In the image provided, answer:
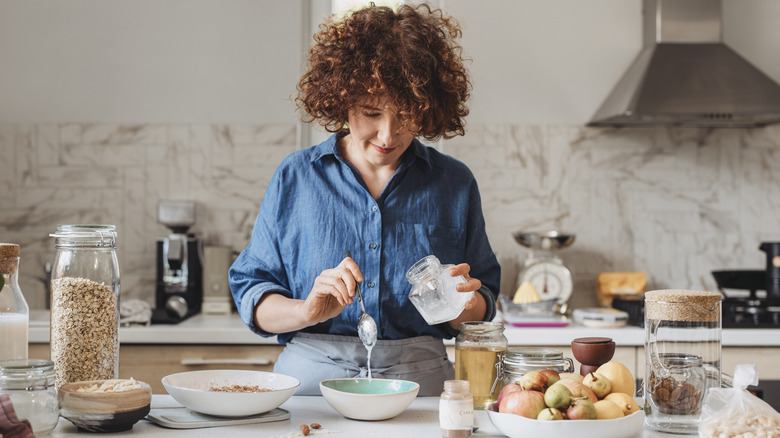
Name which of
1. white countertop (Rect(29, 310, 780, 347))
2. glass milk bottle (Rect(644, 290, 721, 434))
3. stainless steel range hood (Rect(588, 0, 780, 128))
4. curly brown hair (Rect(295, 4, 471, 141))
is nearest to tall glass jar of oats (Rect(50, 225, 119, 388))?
curly brown hair (Rect(295, 4, 471, 141))

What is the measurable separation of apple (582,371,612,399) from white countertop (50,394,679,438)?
Answer: 0.09 meters

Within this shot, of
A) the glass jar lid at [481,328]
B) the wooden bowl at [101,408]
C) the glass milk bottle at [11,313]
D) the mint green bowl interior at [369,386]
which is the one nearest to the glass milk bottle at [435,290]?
the glass jar lid at [481,328]

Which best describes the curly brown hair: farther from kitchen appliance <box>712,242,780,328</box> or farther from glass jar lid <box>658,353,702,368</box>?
kitchen appliance <box>712,242,780,328</box>

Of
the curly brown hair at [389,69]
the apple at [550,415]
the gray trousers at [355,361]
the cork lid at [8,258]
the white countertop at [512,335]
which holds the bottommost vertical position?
the white countertop at [512,335]

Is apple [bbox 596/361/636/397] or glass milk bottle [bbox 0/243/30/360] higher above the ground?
glass milk bottle [bbox 0/243/30/360]

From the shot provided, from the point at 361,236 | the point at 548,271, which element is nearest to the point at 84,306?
the point at 361,236

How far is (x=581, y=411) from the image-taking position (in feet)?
3.90

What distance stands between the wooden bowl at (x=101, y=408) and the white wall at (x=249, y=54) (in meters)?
2.29

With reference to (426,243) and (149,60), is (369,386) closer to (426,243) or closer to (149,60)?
(426,243)

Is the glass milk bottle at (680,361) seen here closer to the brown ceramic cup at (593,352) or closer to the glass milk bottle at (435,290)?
the brown ceramic cup at (593,352)

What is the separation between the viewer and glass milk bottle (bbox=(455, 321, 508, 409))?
1441 millimetres

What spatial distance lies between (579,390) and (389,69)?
81 centimetres

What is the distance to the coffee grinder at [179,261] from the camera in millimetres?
3166

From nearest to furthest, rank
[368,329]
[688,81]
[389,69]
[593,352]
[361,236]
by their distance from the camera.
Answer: [593,352]
[368,329]
[389,69]
[361,236]
[688,81]
